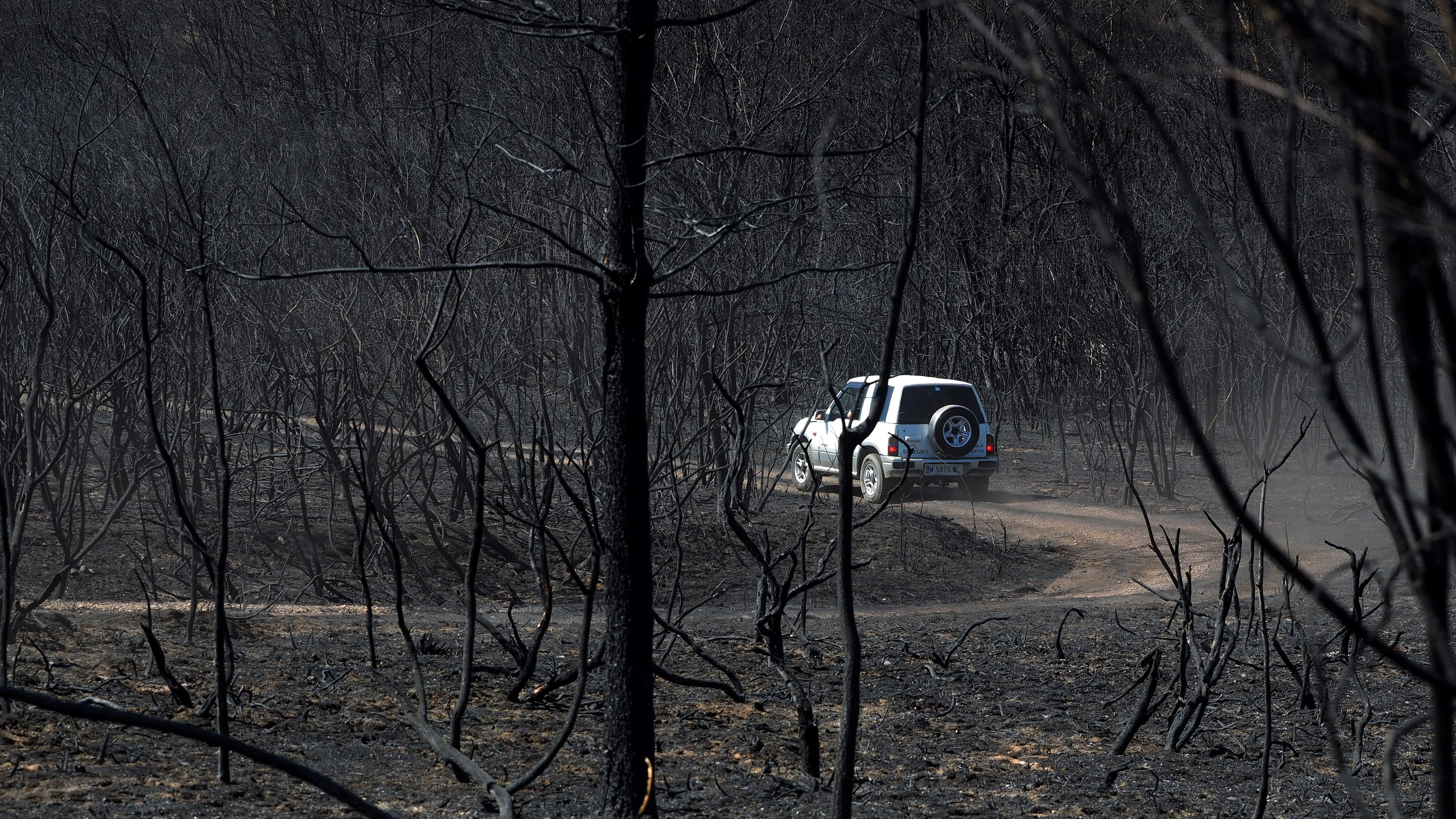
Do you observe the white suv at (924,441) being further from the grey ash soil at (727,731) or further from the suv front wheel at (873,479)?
the grey ash soil at (727,731)

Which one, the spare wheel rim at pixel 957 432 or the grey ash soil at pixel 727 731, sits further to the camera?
the spare wheel rim at pixel 957 432

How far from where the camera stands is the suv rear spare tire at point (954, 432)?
15.7 m

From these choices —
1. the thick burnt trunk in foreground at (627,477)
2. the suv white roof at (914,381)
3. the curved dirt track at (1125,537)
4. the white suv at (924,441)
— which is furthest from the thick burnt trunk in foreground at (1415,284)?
the suv white roof at (914,381)

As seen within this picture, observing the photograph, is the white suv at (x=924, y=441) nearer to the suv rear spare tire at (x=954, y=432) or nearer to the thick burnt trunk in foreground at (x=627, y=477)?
the suv rear spare tire at (x=954, y=432)

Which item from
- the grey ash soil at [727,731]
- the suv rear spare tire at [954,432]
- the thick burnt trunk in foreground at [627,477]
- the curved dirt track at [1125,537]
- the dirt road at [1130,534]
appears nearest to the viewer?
the thick burnt trunk in foreground at [627,477]

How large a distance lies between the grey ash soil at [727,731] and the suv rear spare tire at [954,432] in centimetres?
610

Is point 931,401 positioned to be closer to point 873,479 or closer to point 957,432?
point 957,432

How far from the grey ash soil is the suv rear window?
257 inches

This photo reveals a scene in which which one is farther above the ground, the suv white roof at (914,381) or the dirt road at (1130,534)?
the suv white roof at (914,381)

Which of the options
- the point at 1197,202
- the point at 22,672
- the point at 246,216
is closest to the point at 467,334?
the point at 246,216

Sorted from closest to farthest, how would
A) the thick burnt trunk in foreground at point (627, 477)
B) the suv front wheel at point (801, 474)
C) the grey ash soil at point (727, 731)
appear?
the thick burnt trunk in foreground at point (627, 477) < the grey ash soil at point (727, 731) < the suv front wheel at point (801, 474)

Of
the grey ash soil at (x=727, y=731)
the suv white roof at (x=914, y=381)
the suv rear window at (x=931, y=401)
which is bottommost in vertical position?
the grey ash soil at (x=727, y=731)

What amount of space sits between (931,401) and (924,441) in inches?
28.3

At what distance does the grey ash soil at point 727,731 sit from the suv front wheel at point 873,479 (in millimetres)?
6014
